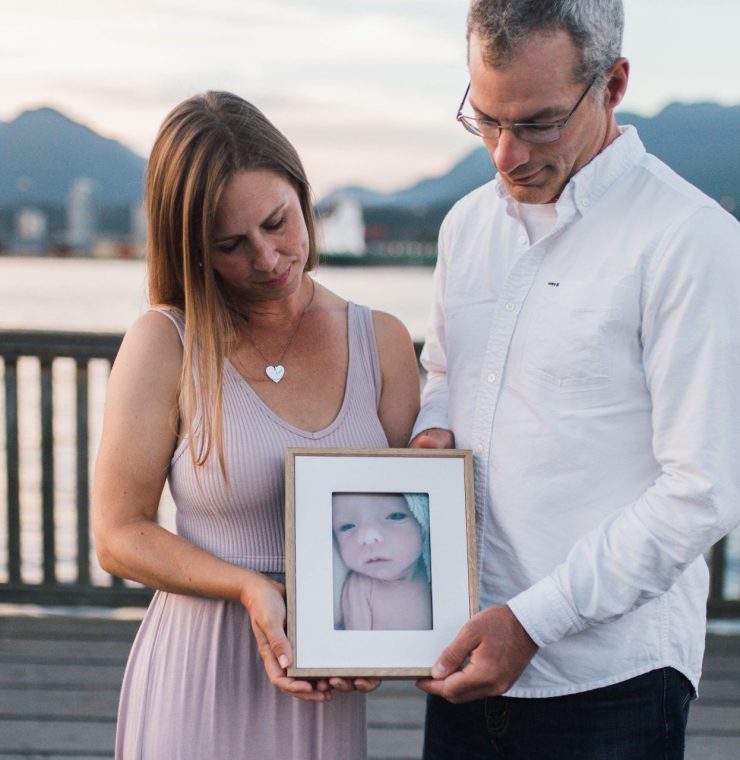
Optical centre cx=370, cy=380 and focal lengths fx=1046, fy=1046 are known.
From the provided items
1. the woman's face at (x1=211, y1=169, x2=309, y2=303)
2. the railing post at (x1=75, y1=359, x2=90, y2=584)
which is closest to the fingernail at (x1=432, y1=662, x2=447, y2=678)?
the woman's face at (x1=211, y1=169, x2=309, y2=303)

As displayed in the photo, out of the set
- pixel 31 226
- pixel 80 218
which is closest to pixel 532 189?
pixel 31 226

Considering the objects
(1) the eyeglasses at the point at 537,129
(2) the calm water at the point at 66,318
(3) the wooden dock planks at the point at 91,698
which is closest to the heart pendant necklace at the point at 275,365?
(2) the calm water at the point at 66,318

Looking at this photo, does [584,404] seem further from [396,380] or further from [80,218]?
[80,218]

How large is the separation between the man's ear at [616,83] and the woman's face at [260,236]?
54 cm

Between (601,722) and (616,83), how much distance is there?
95 centimetres

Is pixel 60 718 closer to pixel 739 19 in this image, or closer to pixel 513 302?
pixel 513 302

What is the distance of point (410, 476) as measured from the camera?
160 cm

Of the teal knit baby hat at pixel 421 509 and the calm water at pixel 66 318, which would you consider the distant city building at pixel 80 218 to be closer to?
the calm water at pixel 66 318

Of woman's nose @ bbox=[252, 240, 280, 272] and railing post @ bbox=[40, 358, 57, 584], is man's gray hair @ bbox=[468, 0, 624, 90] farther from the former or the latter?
railing post @ bbox=[40, 358, 57, 584]

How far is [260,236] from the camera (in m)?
1.69

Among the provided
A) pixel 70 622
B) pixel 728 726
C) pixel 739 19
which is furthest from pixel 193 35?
pixel 728 726

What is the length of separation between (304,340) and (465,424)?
338 millimetres

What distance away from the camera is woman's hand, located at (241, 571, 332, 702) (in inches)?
58.6

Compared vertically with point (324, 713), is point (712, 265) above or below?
above
